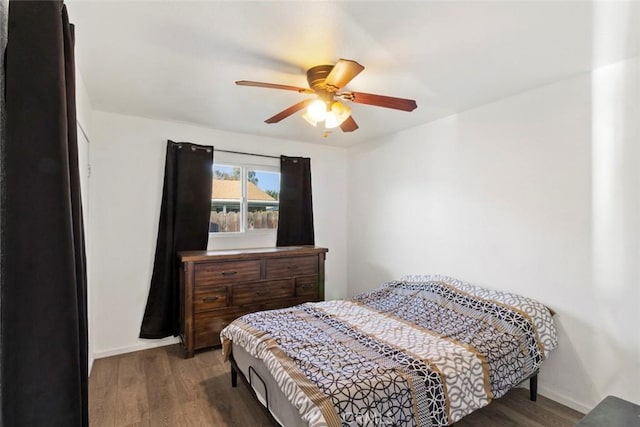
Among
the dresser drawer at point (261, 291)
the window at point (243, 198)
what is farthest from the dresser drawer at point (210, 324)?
the window at point (243, 198)

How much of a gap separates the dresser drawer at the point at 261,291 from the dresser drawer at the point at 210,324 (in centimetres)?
13

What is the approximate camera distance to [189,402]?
2.29 metres

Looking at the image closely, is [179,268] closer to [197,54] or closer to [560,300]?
[197,54]

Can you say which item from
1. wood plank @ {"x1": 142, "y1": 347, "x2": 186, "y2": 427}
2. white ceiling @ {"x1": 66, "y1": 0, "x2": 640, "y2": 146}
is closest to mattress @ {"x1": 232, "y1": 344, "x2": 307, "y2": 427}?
wood plank @ {"x1": 142, "y1": 347, "x2": 186, "y2": 427}

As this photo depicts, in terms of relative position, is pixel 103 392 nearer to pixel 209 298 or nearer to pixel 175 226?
pixel 209 298

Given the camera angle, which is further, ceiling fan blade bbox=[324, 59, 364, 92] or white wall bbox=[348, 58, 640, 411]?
white wall bbox=[348, 58, 640, 411]

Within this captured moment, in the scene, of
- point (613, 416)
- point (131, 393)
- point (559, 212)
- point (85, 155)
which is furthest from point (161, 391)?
Result: point (559, 212)

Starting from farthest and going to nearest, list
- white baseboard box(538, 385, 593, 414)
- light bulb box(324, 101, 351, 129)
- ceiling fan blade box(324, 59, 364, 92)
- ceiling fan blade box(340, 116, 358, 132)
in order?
ceiling fan blade box(340, 116, 358, 132) < white baseboard box(538, 385, 593, 414) < light bulb box(324, 101, 351, 129) < ceiling fan blade box(324, 59, 364, 92)

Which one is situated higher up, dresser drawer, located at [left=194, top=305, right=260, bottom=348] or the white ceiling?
the white ceiling

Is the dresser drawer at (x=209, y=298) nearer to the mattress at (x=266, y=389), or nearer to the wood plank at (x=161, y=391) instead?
the wood plank at (x=161, y=391)

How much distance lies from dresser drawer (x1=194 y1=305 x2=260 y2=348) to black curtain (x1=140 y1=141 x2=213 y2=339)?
421mm

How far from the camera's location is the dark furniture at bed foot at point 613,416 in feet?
4.06

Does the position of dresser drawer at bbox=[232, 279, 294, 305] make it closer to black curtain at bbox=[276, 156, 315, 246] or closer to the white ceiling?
black curtain at bbox=[276, 156, 315, 246]

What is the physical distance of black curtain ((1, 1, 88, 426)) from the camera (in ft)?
2.79
